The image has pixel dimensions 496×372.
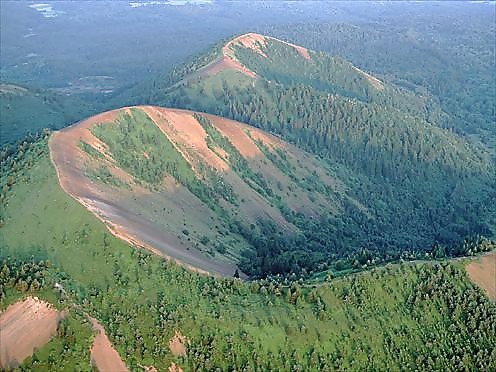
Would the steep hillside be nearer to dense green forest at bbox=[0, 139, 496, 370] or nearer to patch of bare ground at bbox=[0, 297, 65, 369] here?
dense green forest at bbox=[0, 139, 496, 370]

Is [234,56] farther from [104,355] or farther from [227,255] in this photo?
[104,355]

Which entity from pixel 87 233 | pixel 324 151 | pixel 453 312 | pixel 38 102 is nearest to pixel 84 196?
pixel 87 233

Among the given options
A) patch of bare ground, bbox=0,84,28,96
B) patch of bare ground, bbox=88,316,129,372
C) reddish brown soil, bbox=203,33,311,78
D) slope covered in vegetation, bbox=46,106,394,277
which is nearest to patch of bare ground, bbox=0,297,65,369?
patch of bare ground, bbox=88,316,129,372

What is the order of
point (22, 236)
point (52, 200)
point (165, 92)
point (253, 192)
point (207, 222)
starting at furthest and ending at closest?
point (165, 92) < point (253, 192) < point (207, 222) < point (52, 200) < point (22, 236)

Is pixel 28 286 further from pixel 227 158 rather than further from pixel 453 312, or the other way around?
pixel 227 158

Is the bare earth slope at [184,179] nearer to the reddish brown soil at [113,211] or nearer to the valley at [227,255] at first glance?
the reddish brown soil at [113,211]

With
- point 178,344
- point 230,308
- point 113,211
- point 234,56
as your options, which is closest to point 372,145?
point 234,56
